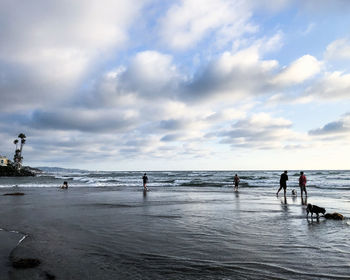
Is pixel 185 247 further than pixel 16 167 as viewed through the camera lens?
No

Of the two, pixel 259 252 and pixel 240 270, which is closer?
pixel 240 270

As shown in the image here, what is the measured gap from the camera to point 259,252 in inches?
224

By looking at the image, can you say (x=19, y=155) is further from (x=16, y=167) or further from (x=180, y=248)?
(x=180, y=248)

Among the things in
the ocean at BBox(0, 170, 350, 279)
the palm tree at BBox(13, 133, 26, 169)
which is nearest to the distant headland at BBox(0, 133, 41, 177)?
the palm tree at BBox(13, 133, 26, 169)

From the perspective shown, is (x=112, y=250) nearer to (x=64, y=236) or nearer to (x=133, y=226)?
(x=64, y=236)

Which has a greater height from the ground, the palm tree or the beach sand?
the palm tree

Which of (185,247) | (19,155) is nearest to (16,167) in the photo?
(19,155)

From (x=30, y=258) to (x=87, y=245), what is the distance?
1343 mm

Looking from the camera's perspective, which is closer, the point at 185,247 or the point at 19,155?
the point at 185,247

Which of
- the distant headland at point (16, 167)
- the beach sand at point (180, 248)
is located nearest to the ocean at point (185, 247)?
the beach sand at point (180, 248)

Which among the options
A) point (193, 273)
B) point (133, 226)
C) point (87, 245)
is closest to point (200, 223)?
point (133, 226)

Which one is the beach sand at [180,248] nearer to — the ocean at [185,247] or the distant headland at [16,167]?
the ocean at [185,247]

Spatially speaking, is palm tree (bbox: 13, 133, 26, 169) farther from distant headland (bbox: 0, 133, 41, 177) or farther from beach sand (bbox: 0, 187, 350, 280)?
beach sand (bbox: 0, 187, 350, 280)

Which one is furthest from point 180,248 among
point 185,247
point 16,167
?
point 16,167
